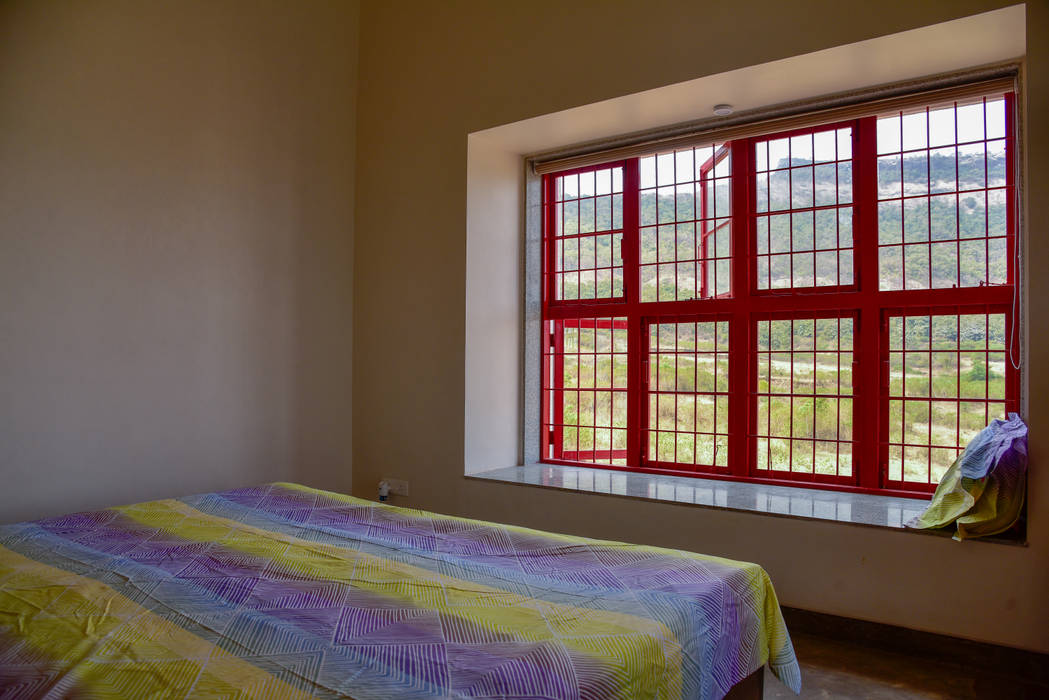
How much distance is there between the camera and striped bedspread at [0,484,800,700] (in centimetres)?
124

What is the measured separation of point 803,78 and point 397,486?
3.10 meters

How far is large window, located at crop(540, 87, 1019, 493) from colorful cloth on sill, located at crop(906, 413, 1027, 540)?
55 cm

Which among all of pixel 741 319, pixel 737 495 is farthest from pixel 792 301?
pixel 737 495

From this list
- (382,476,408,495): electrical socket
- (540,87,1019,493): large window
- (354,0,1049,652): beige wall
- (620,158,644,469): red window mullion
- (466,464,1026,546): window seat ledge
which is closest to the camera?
(354,0,1049,652): beige wall

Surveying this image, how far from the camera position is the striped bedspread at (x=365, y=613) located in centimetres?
124

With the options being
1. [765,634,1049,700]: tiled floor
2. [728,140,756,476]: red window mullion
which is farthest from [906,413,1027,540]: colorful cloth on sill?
[728,140,756,476]: red window mullion

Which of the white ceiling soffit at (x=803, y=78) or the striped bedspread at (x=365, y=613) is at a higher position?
the white ceiling soffit at (x=803, y=78)

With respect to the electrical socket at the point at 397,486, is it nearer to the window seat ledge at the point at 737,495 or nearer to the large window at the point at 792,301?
the window seat ledge at the point at 737,495

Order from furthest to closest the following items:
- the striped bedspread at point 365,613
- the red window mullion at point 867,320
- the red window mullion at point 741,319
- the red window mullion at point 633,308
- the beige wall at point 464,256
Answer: the red window mullion at point 633,308, the red window mullion at point 741,319, the red window mullion at point 867,320, the beige wall at point 464,256, the striped bedspread at point 365,613

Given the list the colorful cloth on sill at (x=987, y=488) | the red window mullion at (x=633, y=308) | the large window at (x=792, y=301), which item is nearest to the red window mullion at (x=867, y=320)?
the large window at (x=792, y=301)

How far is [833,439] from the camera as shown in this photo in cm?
347

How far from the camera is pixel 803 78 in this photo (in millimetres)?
3211

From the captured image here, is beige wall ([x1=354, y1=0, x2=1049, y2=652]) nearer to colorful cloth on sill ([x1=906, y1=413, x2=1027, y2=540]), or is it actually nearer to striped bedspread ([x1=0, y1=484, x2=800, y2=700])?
colorful cloth on sill ([x1=906, y1=413, x2=1027, y2=540])

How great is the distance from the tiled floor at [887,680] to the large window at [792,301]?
0.87 metres
